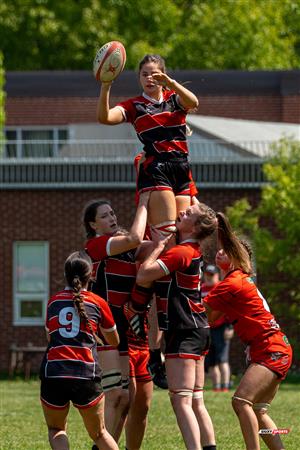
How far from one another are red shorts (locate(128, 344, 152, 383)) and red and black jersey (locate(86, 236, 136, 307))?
472 mm

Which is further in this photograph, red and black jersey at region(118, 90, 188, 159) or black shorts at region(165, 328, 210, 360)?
red and black jersey at region(118, 90, 188, 159)

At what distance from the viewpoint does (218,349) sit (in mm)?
22828

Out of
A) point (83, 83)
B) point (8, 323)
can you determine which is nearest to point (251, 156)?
point (8, 323)

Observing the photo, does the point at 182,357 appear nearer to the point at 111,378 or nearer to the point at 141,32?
the point at 111,378

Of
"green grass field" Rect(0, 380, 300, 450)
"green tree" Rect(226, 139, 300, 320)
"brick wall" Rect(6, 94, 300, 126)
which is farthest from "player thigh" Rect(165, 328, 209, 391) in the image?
"brick wall" Rect(6, 94, 300, 126)

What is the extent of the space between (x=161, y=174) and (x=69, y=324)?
4.70 ft

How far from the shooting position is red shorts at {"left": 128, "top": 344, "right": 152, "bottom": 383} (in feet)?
35.6

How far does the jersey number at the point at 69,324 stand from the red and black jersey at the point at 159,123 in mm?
1459

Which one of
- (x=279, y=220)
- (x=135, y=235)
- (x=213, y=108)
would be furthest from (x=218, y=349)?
(x=213, y=108)

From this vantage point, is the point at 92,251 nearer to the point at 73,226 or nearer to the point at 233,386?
the point at 233,386

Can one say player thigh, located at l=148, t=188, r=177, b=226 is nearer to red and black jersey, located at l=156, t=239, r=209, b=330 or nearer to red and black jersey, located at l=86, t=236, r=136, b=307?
red and black jersey, located at l=156, t=239, r=209, b=330

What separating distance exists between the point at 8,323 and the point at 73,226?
2700 mm

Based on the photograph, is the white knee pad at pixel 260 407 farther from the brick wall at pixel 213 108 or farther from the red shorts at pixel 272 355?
the brick wall at pixel 213 108

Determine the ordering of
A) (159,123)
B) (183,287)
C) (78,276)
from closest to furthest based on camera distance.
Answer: (78,276), (183,287), (159,123)
